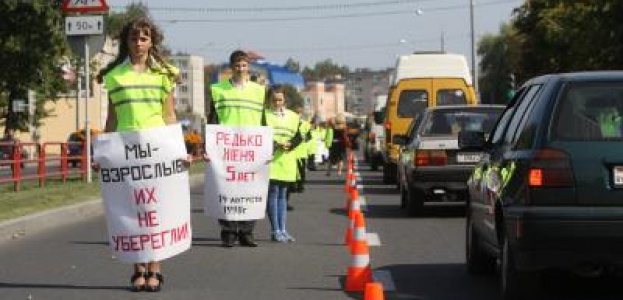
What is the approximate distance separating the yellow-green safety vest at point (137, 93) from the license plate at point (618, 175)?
3.36m

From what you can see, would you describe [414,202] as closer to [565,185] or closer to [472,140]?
[472,140]

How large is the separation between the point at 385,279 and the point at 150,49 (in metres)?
2.75

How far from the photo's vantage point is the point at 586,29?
45.0 m

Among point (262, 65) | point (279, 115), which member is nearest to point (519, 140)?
point (279, 115)

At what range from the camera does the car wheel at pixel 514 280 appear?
25.3 feet

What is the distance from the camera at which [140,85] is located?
28.8 feet

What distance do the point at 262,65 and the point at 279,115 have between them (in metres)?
55.4

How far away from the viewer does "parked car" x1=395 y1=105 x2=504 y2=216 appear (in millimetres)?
16344

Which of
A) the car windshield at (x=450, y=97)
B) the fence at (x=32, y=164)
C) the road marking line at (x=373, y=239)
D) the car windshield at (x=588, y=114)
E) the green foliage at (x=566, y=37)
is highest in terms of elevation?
the green foliage at (x=566, y=37)

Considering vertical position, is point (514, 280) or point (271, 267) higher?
point (514, 280)

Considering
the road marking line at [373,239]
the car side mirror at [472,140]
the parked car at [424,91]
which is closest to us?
the car side mirror at [472,140]

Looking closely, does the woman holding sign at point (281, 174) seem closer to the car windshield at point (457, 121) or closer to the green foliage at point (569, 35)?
the car windshield at point (457, 121)

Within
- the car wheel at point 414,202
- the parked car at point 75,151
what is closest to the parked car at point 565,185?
the car wheel at point 414,202

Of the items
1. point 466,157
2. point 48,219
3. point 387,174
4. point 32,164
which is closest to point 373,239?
point 466,157
